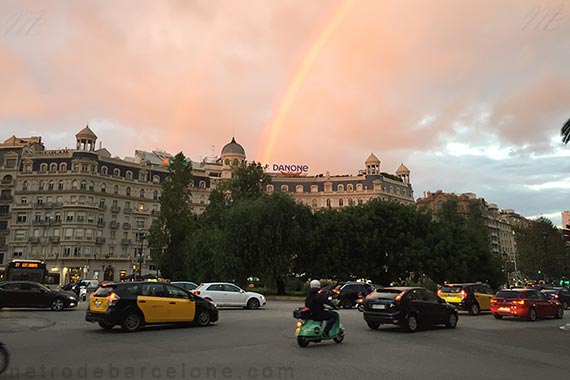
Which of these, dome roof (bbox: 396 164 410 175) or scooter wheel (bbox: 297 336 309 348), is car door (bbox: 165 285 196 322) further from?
dome roof (bbox: 396 164 410 175)

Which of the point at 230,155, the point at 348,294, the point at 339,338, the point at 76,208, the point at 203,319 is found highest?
the point at 230,155

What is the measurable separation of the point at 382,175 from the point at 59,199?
74.3 metres

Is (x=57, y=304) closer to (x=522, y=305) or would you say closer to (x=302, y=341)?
(x=302, y=341)

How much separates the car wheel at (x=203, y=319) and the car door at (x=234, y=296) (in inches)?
414

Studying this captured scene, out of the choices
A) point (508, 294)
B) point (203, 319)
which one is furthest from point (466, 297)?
point (203, 319)

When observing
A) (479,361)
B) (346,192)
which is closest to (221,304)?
(479,361)

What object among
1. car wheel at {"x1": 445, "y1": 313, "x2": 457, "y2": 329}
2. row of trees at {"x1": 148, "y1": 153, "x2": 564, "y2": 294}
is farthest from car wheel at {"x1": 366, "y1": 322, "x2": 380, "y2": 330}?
row of trees at {"x1": 148, "y1": 153, "x2": 564, "y2": 294}

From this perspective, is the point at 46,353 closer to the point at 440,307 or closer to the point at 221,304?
the point at 440,307

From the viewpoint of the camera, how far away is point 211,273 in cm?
4725

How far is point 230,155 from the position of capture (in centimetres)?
11050

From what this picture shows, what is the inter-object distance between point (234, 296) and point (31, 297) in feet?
36.7

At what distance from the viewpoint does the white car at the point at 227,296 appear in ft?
91.1

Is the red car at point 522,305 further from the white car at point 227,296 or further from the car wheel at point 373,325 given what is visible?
the white car at point 227,296

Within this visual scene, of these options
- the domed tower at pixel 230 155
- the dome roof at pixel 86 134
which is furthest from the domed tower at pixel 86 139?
the domed tower at pixel 230 155
